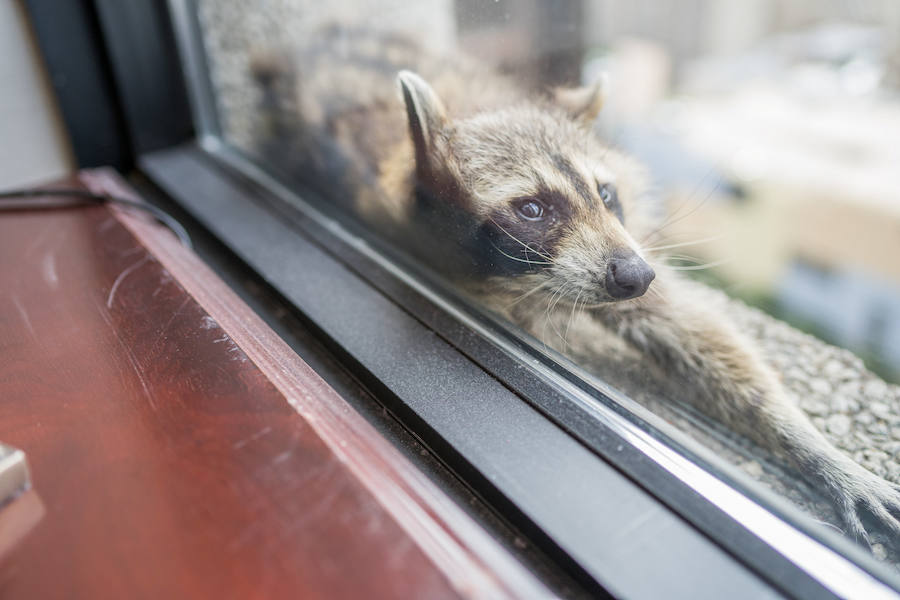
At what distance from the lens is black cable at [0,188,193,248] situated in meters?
0.88

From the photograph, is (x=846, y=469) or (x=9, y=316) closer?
(x=846, y=469)

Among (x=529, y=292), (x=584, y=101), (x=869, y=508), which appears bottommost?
(x=869, y=508)

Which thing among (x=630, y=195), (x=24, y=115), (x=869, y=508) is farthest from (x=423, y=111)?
(x=24, y=115)

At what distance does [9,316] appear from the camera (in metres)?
0.63

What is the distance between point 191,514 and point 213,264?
0.54 m

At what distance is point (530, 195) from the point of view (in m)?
0.60

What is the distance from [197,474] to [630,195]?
53 cm

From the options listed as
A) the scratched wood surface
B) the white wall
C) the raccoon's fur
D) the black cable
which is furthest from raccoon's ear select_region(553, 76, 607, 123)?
the white wall

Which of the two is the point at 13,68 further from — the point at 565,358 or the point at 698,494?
the point at 698,494

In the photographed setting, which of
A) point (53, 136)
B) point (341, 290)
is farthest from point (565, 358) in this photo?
point (53, 136)

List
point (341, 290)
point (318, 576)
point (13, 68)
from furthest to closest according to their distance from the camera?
point (13, 68) < point (341, 290) < point (318, 576)

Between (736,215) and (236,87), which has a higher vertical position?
(236,87)

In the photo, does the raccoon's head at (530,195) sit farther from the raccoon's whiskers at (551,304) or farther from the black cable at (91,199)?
the black cable at (91,199)

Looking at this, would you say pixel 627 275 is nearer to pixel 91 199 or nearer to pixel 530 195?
pixel 530 195
